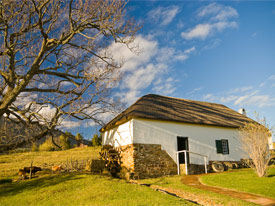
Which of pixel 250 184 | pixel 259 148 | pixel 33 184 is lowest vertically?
pixel 33 184

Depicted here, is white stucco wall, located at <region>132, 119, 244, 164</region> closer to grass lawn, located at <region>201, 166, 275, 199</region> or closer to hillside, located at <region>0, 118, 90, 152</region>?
grass lawn, located at <region>201, 166, 275, 199</region>

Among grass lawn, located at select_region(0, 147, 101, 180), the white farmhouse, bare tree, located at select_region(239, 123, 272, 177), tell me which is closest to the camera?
bare tree, located at select_region(239, 123, 272, 177)

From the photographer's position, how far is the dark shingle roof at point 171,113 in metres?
14.2

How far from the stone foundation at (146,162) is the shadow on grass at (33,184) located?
3107 mm

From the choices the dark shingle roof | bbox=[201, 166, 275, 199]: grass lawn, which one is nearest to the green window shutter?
the dark shingle roof

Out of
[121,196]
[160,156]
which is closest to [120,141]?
[160,156]

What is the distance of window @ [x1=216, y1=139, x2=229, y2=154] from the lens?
52.8 feet

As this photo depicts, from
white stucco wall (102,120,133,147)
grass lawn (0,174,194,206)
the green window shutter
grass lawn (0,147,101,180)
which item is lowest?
grass lawn (0,174,194,206)

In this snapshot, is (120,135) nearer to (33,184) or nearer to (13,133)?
(33,184)

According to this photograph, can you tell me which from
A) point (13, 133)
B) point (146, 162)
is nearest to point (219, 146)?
point (146, 162)

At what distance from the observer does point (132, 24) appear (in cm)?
1252

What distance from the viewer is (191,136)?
1510 centimetres

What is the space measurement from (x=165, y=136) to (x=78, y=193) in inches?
267

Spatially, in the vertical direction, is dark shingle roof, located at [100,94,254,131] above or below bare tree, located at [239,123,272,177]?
above
